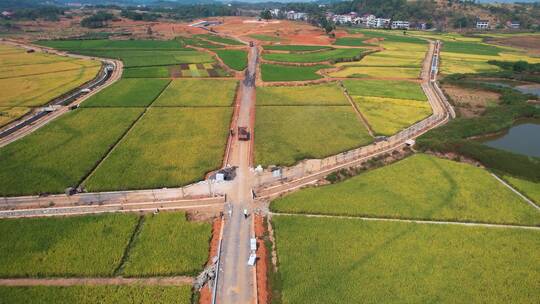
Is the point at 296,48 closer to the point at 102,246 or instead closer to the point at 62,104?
the point at 62,104

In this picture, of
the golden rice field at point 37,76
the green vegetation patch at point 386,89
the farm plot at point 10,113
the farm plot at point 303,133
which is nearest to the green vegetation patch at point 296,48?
the green vegetation patch at point 386,89

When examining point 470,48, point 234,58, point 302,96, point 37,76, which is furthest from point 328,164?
point 470,48

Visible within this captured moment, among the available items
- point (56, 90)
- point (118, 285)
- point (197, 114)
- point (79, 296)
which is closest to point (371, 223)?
point (118, 285)

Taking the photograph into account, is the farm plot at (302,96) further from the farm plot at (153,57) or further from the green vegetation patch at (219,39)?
the green vegetation patch at (219,39)

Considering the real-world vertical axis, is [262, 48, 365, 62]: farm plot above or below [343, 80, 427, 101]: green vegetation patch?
above

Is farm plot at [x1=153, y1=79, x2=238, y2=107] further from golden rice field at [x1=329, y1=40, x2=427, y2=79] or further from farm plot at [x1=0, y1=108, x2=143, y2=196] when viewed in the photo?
golden rice field at [x1=329, y1=40, x2=427, y2=79]

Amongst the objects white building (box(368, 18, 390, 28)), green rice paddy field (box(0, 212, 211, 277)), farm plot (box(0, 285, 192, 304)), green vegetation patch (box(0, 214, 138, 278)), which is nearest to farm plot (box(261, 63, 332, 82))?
green rice paddy field (box(0, 212, 211, 277))
